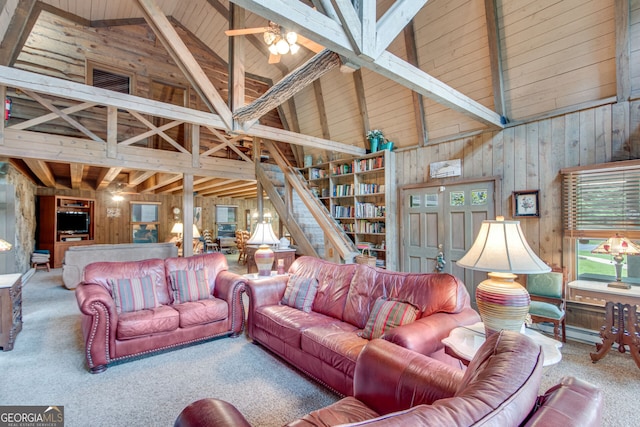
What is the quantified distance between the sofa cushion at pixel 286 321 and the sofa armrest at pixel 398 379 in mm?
1122

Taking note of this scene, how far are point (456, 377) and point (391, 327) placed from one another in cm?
104

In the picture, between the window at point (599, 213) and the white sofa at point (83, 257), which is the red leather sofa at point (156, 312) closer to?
the white sofa at point (83, 257)

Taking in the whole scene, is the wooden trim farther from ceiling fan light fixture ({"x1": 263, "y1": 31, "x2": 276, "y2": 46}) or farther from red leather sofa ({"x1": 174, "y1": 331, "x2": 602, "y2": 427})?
red leather sofa ({"x1": 174, "y1": 331, "x2": 602, "y2": 427})

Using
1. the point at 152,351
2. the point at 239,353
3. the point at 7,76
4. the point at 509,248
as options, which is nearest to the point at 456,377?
the point at 509,248

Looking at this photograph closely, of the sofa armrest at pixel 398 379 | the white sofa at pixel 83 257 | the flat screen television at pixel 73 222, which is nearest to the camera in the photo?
the sofa armrest at pixel 398 379

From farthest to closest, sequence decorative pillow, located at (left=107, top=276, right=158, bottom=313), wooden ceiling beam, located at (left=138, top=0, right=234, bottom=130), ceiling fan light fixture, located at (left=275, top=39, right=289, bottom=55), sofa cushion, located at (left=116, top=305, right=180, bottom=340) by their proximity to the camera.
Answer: wooden ceiling beam, located at (left=138, top=0, right=234, bottom=130)
ceiling fan light fixture, located at (left=275, top=39, right=289, bottom=55)
decorative pillow, located at (left=107, top=276, right=158, bottom=313)
sofa cushion, located at (left=116, top=305, right=180, bottom=340)

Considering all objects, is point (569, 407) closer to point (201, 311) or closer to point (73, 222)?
point (201, 311)

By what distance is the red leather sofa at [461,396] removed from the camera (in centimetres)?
73

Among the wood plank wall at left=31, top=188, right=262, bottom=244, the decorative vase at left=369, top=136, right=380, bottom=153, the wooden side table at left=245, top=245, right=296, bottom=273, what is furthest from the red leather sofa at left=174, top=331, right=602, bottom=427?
the wood plank wall at left=31, top=188, right=262, bottom=244

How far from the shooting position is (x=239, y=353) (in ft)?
10.3

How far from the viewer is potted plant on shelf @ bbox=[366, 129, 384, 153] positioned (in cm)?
561

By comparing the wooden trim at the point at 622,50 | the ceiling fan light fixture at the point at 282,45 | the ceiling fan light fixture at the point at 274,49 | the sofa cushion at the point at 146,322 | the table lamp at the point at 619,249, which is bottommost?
the sofa cushion at the point at 146,322

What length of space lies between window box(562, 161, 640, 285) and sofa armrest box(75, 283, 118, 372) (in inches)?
193

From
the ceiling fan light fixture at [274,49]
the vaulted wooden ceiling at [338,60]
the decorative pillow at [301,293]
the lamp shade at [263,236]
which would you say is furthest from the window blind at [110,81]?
the decorative pillow at [301,293]
